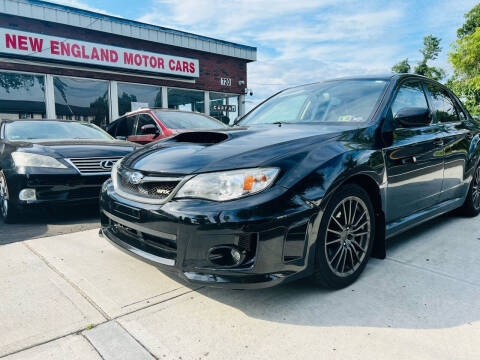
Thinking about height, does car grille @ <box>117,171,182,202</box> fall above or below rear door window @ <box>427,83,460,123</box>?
below

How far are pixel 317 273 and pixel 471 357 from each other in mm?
821

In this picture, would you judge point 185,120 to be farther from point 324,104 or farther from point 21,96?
point 21,96

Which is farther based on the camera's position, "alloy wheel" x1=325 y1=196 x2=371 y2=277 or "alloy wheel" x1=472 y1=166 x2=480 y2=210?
"alloy wheel" x1=472 y1=166 x2=480 y2=210

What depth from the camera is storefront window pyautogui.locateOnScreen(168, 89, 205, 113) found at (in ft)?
45.3

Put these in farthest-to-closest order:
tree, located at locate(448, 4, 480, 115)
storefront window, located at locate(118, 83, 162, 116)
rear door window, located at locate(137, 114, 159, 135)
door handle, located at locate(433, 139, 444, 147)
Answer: tree, located at locate(448, 4, 480, 115) → storefront window, located at locate(118, 83, 162, 116) → rear door window, located at locate(137, 114, 159, 135) → door handle, located at locate(433, 139, 444, 147)

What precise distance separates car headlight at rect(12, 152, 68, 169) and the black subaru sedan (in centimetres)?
163

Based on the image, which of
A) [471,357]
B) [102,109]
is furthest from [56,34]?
[471,357]

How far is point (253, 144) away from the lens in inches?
89.8

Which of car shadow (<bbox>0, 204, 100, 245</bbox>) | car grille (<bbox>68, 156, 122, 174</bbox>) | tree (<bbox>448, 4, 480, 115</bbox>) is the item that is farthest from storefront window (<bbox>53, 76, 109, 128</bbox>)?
tree (<bbox>448, 4, 480, 115</bbox>)

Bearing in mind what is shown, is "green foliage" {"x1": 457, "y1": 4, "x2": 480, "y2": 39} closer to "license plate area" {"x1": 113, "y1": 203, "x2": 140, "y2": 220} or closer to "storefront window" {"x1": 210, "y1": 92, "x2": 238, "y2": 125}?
A: "storefront window" {"x1": 210, "y1": 92, "x2": 238, "y2": 125}

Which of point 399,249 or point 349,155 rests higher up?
point 349,155

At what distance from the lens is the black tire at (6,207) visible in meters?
3.90

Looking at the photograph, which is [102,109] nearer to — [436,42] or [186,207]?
[186,207]

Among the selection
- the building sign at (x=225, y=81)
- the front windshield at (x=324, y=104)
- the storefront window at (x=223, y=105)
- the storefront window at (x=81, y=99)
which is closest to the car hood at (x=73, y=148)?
the front windshield at (x=324, y=104)
